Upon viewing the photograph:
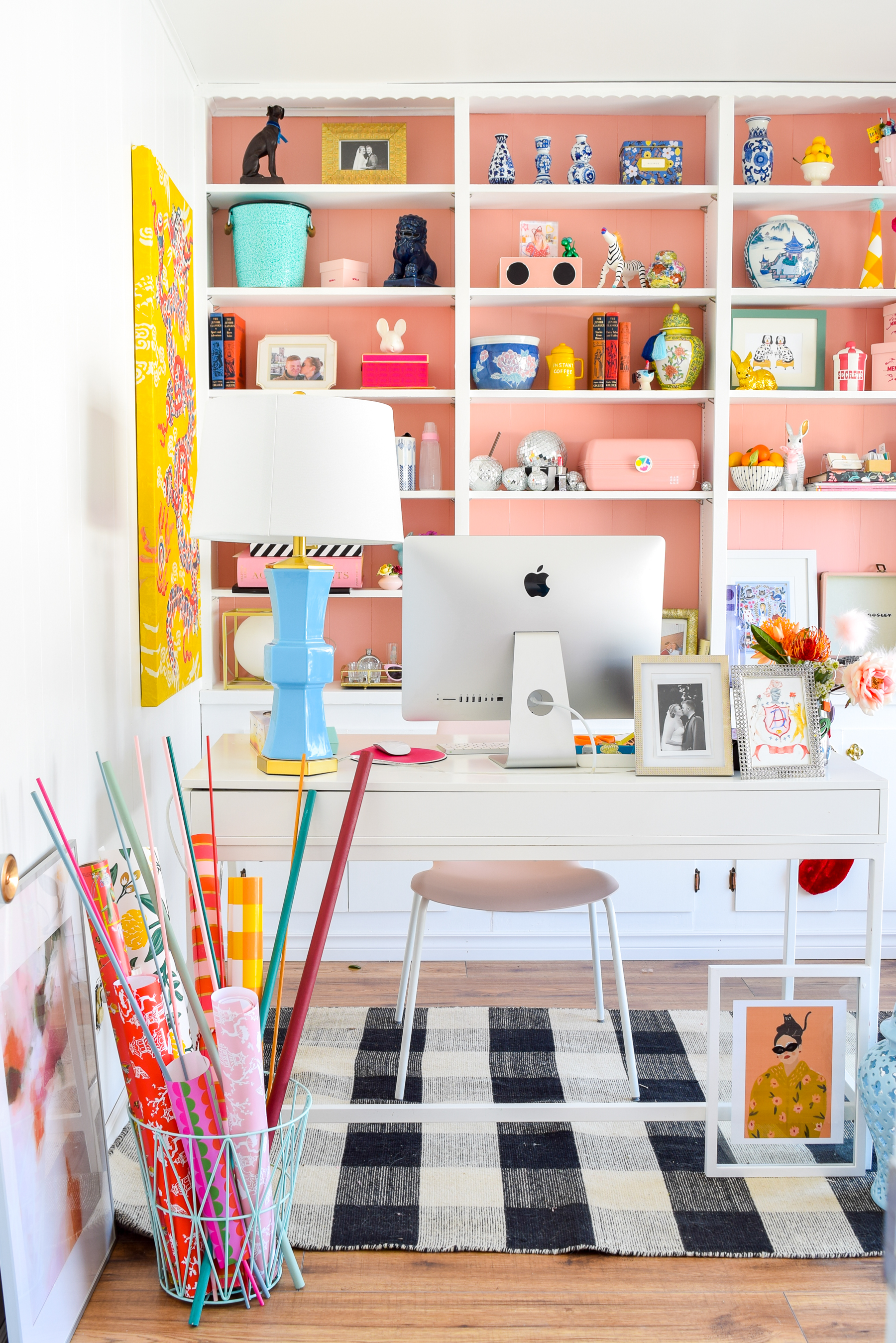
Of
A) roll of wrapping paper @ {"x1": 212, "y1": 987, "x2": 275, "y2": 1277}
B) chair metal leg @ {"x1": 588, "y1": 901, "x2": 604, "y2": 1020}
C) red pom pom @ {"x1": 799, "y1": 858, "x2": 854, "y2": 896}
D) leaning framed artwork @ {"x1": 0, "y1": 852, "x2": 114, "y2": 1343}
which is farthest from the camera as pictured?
red pom pom @ {"x1": 799, "y1": 858, "x2": 854, "y2": 896}

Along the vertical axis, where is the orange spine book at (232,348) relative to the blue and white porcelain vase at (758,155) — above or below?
below

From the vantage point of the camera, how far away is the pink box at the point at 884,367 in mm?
3129

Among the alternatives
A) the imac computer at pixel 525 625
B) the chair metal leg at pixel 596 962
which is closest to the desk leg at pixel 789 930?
the chair metal leg at pixel 596 962

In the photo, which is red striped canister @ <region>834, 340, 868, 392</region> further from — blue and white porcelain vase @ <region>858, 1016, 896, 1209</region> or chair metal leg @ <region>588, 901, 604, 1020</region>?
blue and white porcelain vase @ <region>858, 1016, 896, 1209</region>

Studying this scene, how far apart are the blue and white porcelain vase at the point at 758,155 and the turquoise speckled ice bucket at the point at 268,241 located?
1.34 metres

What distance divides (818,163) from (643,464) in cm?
105

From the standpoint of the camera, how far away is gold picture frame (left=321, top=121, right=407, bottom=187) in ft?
10.1

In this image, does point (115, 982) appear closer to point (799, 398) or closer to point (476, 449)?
point (476, 449)

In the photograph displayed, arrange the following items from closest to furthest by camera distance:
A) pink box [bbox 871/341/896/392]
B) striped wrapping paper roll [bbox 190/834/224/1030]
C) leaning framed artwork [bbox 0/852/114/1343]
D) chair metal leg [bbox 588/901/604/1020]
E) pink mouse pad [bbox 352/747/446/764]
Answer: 1. leaning framed artwork [bbox 0/852/114/1343]
2. striped wrapping paper roll [bbox 190/834/224/1030]
3. pink mouse pad [bbox 352/747/446/764]
4. chair metal leg [bbox 588/901/604/1020]
5. pink box [bbox 871/341/896/392]

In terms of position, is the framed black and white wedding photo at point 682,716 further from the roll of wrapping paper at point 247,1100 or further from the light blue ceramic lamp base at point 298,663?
the roll of wrapping paper at point 247,1100

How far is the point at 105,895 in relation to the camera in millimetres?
1612

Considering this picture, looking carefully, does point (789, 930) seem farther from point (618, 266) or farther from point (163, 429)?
point (618, 266)

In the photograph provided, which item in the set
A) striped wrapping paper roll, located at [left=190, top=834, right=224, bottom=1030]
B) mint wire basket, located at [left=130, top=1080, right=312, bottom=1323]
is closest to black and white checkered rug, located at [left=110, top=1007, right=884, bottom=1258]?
mint wire basket, located at [left=130, top=1080, right=312, bottom=1323]

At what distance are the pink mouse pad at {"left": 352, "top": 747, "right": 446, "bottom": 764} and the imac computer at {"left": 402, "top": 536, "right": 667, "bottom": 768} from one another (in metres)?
0.09
